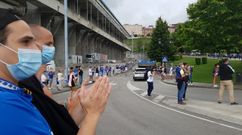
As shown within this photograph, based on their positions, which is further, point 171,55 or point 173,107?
point 171,55

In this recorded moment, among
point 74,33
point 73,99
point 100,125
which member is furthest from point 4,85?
point 74,33

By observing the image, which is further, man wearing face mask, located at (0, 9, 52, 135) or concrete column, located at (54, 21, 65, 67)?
concrete column, located at (54, 21, 65, 67)

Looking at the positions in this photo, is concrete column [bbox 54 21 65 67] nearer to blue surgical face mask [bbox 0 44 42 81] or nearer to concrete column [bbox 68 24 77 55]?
concrete column [bbox 68 24 77 55]

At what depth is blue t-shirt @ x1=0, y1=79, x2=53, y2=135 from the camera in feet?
6.62

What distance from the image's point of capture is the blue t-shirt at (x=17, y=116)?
2018 mm

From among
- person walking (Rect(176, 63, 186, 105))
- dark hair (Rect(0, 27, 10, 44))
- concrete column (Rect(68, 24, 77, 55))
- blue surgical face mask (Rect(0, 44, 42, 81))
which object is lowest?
person walking (Rect(176, 63, 186, 105))

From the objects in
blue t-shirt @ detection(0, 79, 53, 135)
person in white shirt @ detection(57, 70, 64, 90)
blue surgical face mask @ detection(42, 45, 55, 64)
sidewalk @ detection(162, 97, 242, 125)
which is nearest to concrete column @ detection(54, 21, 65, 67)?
person in white shirt @ detection(57, 70, 64, 90)

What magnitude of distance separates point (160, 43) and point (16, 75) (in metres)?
102

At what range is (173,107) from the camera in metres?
20.2

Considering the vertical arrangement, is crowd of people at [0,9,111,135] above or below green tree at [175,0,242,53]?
below

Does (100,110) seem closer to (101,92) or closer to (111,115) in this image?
(101,92)

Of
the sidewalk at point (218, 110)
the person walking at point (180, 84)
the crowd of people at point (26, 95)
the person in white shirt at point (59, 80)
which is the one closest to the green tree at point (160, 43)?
the person in white shirt at point (59, 80)

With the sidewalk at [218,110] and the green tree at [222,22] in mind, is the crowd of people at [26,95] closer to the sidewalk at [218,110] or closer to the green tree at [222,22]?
the sidewalk at [218,110]

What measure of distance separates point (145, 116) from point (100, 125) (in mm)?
2843
